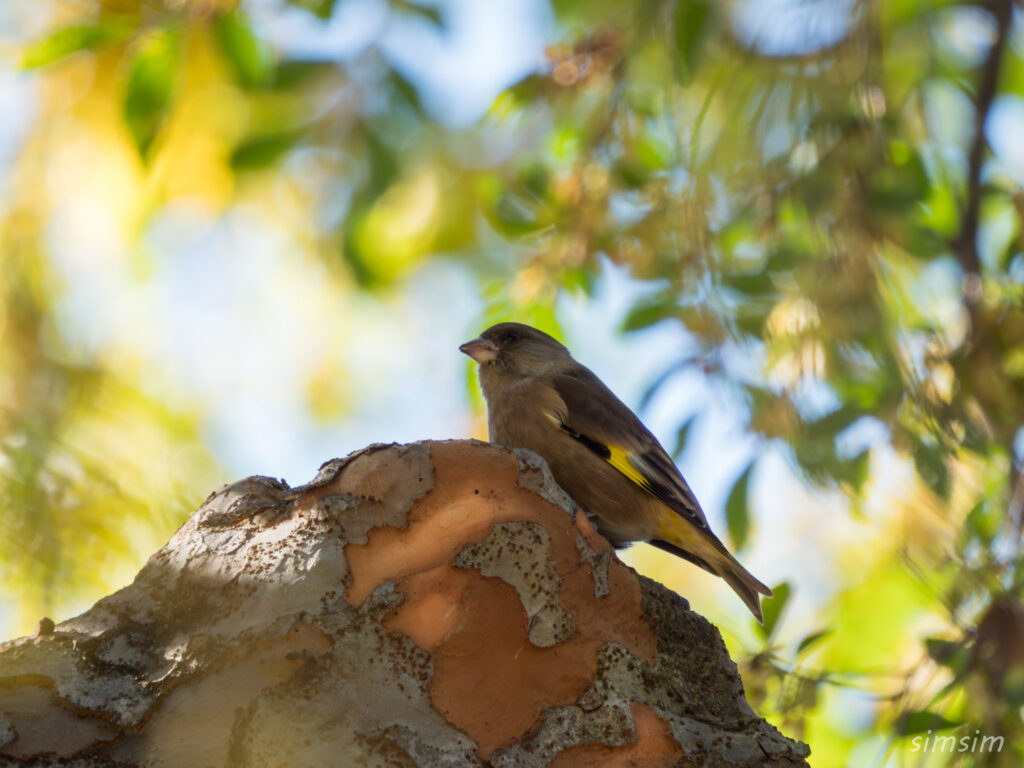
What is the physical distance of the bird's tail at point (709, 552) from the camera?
4.61 m

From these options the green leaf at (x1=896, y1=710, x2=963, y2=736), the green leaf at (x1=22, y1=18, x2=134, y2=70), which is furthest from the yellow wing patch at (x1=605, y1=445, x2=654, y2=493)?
the green leaf at (x1=22, y1=18, x2=134, y2=70)

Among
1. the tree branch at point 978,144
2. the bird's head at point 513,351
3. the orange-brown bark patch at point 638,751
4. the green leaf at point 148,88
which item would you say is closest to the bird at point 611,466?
the bird's head at point 513,351

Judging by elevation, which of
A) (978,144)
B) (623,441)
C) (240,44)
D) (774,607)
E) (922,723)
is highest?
(240,44)

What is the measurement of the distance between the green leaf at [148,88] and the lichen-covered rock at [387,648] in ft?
7.55

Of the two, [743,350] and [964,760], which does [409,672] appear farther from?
[964,760]

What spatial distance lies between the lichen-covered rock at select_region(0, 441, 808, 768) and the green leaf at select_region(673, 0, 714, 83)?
2.31 m

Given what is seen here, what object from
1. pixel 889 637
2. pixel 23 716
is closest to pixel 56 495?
pixel 23 716

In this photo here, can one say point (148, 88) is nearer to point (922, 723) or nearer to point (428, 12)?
point (428, 12)

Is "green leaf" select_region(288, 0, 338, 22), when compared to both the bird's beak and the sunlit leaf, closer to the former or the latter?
the sunlit leaf

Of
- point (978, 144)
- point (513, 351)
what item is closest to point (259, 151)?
point (513, 351)

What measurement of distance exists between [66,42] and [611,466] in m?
2.74

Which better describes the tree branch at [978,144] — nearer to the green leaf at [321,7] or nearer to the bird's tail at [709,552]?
the bird's tail at [709,552]

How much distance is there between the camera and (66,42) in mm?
4301

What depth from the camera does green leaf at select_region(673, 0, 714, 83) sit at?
4.57 metres
